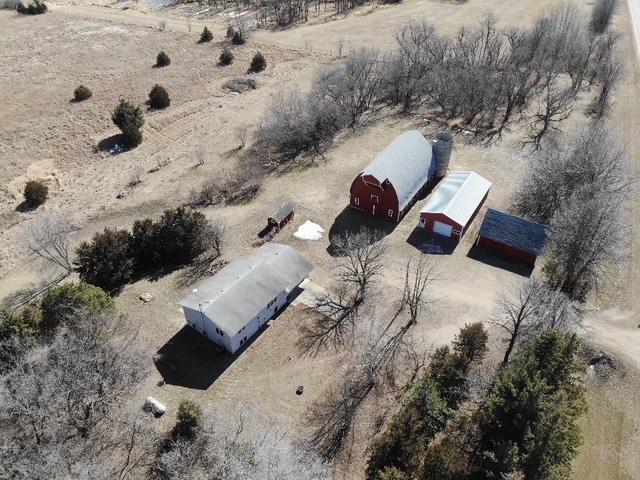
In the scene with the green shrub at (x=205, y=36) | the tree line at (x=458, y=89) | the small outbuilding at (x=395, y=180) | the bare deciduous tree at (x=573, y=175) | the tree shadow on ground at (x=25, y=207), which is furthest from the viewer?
the green shrub at (x=205, y=36)

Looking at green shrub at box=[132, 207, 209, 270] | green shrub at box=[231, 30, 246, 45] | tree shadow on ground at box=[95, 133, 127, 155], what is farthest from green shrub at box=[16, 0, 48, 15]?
green shrub at box=[132, 207, 209, 270]

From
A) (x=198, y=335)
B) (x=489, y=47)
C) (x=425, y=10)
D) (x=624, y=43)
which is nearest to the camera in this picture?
(x=198, y=335)

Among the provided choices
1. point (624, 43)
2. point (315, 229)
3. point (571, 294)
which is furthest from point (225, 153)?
point (624, 43)

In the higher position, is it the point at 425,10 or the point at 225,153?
the point at 425,10

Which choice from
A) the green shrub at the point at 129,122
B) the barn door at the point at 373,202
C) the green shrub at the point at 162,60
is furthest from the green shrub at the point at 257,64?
the barn door at the point at 373,202

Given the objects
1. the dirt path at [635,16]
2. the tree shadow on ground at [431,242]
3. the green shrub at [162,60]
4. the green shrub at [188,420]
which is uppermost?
the dirt path at [635,16]

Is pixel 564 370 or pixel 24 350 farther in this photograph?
pixel 24 350

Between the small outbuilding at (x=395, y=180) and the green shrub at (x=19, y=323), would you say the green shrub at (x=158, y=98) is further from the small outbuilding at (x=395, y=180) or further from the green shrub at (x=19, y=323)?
the green shrub at (x=19, y=323)

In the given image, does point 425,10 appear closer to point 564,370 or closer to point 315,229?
point 315,229

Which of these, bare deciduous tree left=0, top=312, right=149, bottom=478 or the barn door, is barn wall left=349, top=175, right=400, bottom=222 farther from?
bare deciduous tree left=0, top=312, right=149, bottom=478
